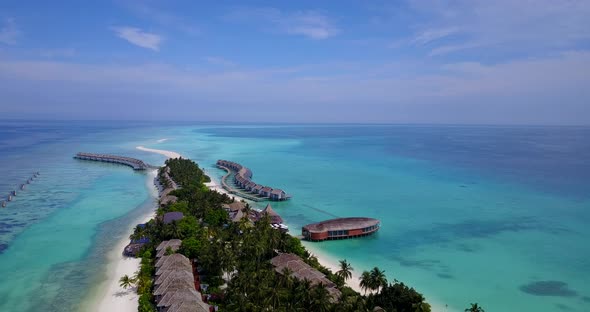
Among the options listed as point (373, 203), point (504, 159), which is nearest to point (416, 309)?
→ point (373, 203)

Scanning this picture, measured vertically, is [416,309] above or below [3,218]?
above

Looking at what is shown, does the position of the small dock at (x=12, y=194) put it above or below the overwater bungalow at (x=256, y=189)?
below

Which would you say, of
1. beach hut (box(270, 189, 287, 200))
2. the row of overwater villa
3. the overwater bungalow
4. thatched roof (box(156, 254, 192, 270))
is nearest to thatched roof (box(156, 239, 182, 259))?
thatched roof (box(156, 254, 192, 270))

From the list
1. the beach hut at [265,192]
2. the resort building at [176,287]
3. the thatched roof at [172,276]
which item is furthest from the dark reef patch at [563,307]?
the beach hut at [265,192]

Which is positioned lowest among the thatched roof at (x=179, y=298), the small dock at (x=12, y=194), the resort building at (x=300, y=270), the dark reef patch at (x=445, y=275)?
the small dock at (x=12, y=194)

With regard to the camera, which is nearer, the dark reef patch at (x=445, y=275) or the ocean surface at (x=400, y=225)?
the ocean surface at (x=400, y=225)

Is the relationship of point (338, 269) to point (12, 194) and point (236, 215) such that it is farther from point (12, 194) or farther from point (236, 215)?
point (12, 194)

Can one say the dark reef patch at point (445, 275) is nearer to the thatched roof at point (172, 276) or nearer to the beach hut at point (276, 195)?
the thatched roof at point (172, 276)

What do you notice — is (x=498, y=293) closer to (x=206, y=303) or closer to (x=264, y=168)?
(x=206, y=303)
